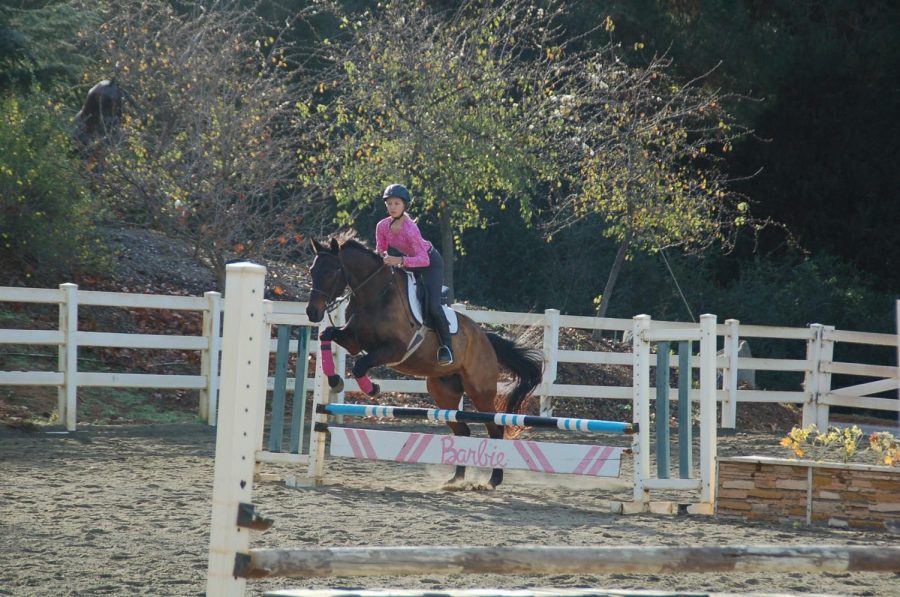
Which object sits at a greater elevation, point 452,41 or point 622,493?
point 452,41

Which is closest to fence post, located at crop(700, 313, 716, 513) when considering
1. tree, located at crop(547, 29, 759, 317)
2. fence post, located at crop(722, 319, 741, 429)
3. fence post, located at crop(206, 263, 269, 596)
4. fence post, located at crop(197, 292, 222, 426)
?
fence post, located at crop(206, 263, 269, 596)

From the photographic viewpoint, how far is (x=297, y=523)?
6.30 meters

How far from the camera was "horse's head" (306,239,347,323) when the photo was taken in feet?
27.5

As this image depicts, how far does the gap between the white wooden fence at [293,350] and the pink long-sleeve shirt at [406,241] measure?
932 mm

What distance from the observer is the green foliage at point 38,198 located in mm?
14358

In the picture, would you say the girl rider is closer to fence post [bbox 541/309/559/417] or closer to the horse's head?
the horse's head

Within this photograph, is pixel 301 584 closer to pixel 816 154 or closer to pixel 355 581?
pixel 355 581

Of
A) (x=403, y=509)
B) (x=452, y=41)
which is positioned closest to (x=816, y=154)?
(x=452, y=41)

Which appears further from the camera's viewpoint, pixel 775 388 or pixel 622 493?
pixel 775 388

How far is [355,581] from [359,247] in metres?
4.22

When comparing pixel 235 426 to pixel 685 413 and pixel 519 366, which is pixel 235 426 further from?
pixel 519 366

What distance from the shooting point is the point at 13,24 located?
47.1ft

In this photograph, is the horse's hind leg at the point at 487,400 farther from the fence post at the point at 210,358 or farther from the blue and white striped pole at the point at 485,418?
the fence post at the point at 210,358

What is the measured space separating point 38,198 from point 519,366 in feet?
26.7
